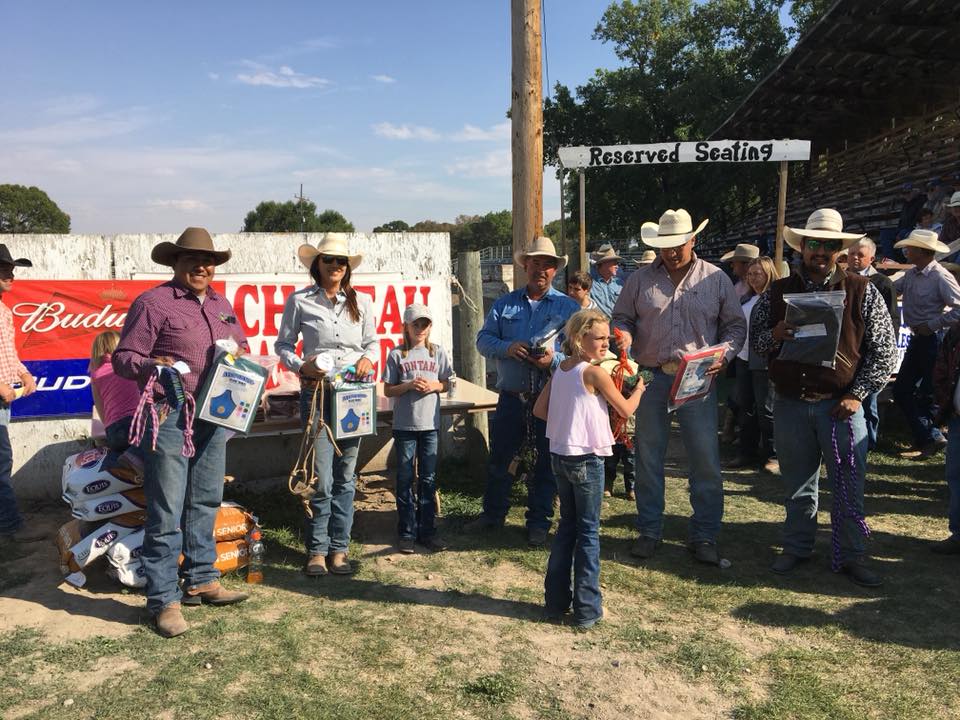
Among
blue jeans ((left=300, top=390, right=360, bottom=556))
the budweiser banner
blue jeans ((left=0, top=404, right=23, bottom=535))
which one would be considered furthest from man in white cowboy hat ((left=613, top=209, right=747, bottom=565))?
blue jeans ((left=0, top=404, right=23, bottom=535))

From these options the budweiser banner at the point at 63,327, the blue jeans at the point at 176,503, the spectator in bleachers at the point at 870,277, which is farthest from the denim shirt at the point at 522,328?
the budweiser banner at the point at 63,327

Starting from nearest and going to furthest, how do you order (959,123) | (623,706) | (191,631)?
(623,706), (191,631), (959,123)

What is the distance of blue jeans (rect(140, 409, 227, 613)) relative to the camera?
3.77 m

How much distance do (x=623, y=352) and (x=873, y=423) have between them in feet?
11.3

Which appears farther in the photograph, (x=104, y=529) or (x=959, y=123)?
(x=959, y=123)

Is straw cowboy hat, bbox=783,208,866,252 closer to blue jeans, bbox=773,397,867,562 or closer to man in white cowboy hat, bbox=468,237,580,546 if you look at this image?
blue jeans, bbox=773,397,867,562

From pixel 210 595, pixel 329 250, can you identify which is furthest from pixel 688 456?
pixel 210 595

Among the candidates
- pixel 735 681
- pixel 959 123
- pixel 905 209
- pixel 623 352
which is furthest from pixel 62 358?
pixel 959 123

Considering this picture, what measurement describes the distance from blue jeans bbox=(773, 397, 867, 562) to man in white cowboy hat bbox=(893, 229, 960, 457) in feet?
6.74

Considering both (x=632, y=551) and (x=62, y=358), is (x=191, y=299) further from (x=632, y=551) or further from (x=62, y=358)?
(x=632, y=551)

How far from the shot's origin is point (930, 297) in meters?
6.33

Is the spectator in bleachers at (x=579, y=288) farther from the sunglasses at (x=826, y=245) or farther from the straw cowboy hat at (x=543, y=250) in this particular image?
Answer: the sunglasses at (x=826, y=245)

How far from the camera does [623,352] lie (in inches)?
176

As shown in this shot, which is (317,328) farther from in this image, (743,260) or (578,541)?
(743,260)
